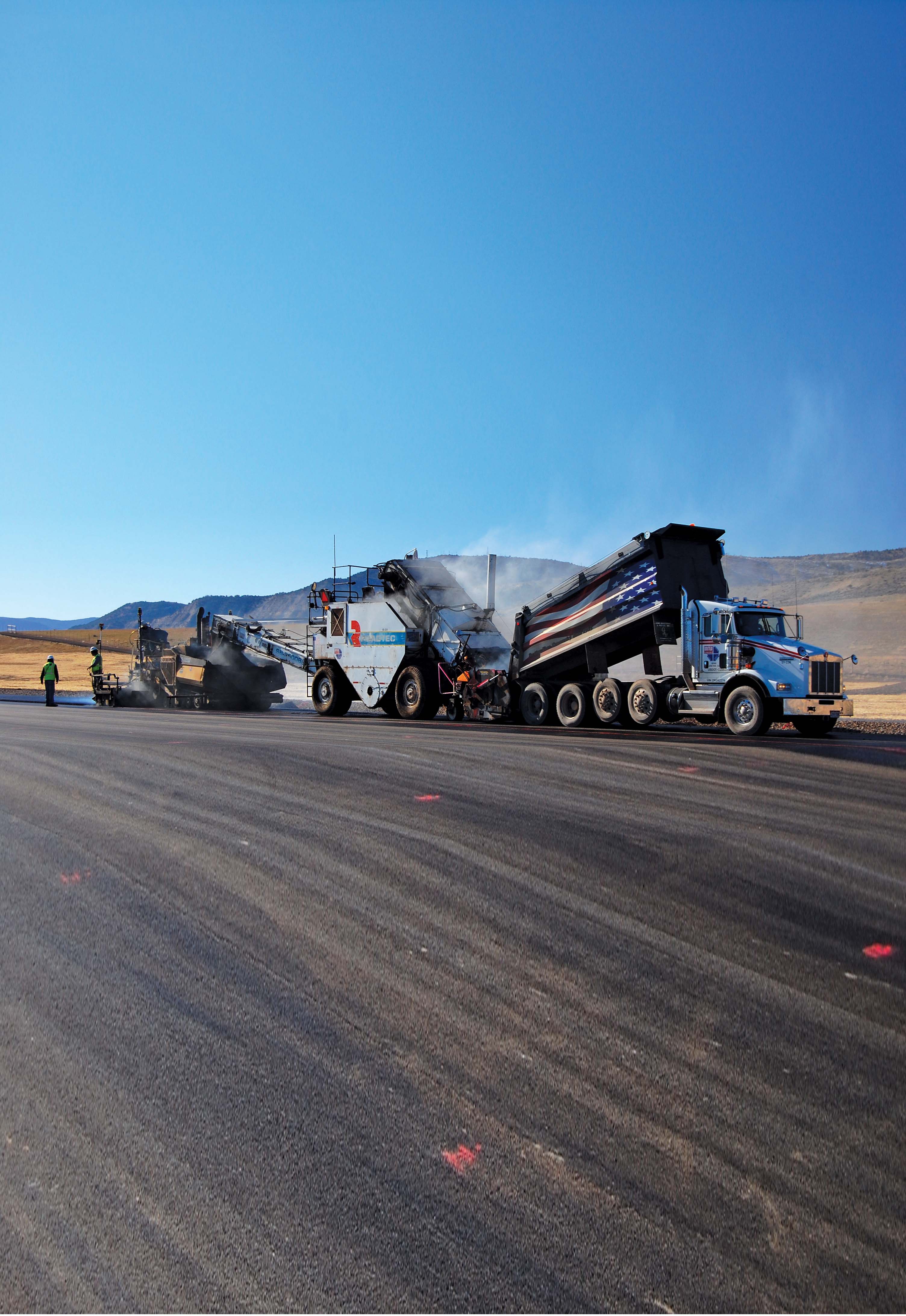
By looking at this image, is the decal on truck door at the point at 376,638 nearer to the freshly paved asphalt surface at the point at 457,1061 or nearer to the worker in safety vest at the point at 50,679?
the worker in safety vest at the point at 50,679

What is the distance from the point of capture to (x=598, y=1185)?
3582mm

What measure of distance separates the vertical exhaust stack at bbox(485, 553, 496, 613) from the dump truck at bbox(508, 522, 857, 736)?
1001mm

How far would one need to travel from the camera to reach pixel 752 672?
1795cm

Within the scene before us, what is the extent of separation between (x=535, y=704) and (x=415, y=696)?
285 centimetres

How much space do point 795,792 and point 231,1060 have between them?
7.09 metres

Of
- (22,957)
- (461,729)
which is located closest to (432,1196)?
(22,957)

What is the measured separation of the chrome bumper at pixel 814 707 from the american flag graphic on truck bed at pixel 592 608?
337cm

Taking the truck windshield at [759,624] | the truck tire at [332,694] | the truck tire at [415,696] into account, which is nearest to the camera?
the truck windshield at [759,624]

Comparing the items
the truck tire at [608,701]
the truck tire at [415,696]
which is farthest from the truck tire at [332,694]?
the truck tire at [608,701]

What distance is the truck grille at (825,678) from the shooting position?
17547 millimetres

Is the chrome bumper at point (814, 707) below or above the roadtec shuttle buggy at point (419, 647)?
below

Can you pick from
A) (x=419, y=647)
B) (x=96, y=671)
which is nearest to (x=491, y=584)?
(x=419, y=647)

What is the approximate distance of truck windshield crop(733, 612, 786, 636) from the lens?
18.5 metres

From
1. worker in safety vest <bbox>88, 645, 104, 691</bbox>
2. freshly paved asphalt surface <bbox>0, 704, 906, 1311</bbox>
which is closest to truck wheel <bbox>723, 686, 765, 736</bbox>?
freshly paved asphalt surface <bbox>0, 704, 906, 1311</bbox>
